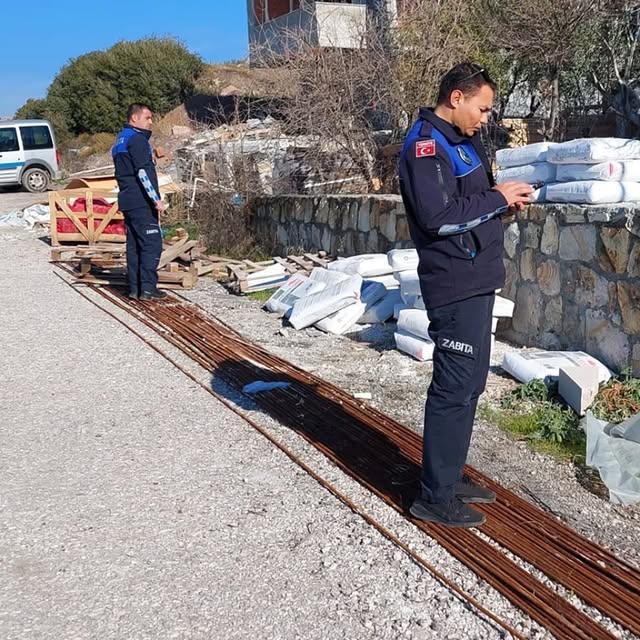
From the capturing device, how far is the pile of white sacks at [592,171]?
5.40 meters

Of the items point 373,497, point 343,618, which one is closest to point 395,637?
point 343,618

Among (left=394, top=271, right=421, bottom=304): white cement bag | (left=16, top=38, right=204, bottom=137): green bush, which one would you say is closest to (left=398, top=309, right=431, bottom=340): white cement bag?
(left=394, top=271, right=421, bottom=304): white cement bag

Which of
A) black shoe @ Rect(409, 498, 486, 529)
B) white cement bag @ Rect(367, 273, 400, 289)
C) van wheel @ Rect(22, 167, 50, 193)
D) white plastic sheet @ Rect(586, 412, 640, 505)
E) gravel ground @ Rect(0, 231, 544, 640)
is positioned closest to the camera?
gravel ground @ Rect(0, 231, 544, 640)

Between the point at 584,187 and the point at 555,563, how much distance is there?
10.3 feet

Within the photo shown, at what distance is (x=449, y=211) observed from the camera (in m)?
3.11

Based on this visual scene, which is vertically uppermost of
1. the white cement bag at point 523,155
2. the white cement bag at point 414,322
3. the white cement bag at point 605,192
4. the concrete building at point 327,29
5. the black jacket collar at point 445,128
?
the concrete building at point 327,29

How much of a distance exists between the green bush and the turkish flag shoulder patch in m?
32.1

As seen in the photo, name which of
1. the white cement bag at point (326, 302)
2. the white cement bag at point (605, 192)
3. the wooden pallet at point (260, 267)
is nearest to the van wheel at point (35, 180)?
the wooden pallet at point (260, 267)

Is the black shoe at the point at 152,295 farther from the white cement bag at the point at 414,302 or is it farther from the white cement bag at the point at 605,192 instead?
the white cement bag at the point at 605,192

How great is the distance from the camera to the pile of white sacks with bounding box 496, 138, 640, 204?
5402 millimetres

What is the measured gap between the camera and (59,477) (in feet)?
13.7

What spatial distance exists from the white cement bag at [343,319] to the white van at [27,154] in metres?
20.0

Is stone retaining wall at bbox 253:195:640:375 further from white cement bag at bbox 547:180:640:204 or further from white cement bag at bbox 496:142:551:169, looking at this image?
white cement bag at bbox 496:142:551:169

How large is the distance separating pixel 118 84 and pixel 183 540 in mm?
34468
